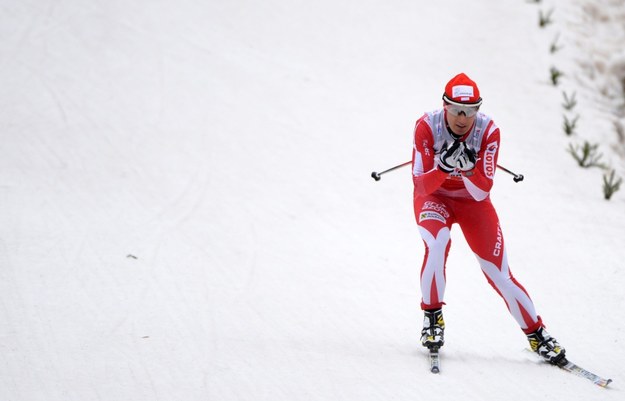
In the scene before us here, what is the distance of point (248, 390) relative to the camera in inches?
204

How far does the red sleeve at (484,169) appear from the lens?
17.0ft

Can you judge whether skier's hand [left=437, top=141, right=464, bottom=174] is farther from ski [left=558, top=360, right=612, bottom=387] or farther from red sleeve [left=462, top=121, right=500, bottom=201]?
ski [left=558, top=360, right=612, bottom=387]

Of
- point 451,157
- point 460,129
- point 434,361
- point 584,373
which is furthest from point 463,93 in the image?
point 584,373

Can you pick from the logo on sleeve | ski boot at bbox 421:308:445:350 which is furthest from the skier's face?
ski boot at bbox 421:308:445:350

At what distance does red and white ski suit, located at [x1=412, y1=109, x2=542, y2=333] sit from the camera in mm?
5254

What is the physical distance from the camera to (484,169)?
17.1 feet

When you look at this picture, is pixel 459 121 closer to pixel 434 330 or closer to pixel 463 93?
pixel 463 93

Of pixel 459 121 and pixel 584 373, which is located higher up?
pixel 459 121

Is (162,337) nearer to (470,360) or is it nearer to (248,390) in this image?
(248,390)

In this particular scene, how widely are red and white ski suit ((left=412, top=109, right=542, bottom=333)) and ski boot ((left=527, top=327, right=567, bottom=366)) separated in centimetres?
7

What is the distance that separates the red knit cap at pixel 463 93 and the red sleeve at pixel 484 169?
0.33 m

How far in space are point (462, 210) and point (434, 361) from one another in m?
1.19

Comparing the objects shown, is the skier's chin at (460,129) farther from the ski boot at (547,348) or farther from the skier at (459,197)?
the ski boot at (547,348)

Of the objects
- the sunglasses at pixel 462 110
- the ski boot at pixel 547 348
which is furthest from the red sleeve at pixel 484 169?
the ski boot at pixel 547 348
